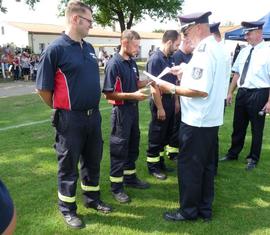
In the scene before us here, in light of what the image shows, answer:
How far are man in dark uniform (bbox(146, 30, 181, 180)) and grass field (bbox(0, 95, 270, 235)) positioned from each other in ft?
0.88

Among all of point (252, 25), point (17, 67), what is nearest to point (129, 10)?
point (17, 67)

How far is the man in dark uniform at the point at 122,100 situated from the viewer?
4.34 m

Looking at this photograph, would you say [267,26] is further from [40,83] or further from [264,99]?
[40,83]

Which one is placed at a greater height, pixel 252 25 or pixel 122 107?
pixel 252 25

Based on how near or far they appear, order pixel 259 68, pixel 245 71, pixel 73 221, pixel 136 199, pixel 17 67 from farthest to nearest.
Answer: pixel 17 67 → pixel 245 71 → pixel 259 68 → pixel 136 199 → pixel 73 221

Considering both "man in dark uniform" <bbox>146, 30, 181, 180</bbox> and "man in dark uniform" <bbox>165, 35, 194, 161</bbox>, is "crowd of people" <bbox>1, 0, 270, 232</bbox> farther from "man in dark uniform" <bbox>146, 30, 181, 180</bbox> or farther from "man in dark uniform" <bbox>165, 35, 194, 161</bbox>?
"man in dark uniform" <bbox>165, 35, 194, 161</bbox>

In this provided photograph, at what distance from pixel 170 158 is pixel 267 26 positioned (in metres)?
8.12

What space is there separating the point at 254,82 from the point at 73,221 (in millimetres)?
3435

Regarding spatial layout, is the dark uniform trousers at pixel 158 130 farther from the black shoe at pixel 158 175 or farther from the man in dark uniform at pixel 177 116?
the man in dark uniform at pixel 177 116

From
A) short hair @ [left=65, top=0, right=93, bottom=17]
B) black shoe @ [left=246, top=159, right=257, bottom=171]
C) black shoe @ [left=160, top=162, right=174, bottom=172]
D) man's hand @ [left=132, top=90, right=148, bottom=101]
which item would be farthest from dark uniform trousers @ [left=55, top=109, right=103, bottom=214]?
black shoe @ [left=246, top=159, right=257, bottom=171]

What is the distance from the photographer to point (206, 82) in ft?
12.0

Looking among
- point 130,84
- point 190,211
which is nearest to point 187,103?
point 130,84

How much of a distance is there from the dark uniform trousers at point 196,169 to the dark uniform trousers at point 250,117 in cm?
203

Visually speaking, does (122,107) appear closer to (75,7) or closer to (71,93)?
(71,93)
